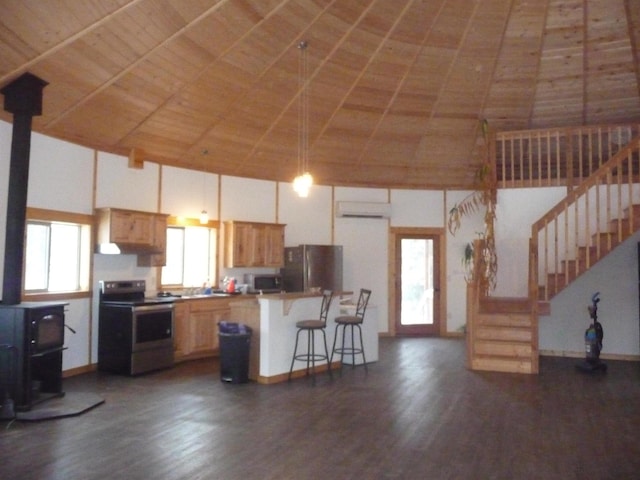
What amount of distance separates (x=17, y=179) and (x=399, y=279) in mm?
7248

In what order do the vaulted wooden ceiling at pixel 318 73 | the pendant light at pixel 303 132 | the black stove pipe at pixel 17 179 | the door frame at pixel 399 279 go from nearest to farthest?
the black stove pipe at pixel 17 179, the vaulted wooden ceiling at pixel 318 73, the pendant light at pixel 303 132, the door frame at pixel 399 279

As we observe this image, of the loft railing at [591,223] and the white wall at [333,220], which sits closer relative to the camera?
the white wall at [333,220]

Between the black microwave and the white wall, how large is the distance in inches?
14.2

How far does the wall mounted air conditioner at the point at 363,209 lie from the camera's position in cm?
1070

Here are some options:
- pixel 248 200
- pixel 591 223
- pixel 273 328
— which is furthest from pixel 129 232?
pixel 591 223

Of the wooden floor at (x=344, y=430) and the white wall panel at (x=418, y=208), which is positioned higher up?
the white wall panel at (x=418, y=208)

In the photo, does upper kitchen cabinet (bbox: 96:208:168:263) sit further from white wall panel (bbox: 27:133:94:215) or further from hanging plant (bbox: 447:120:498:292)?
hanging plant (bbox: 447:120:498:292)

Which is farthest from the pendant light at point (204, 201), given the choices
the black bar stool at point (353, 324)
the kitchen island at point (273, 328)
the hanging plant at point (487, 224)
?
the hanging plant at point (487, 224)

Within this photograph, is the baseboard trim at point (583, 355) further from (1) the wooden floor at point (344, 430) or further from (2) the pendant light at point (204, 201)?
(2) the pendant light at point (204, 201)

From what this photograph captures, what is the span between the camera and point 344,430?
4910 mm

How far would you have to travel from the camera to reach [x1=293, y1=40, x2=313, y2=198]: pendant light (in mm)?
6609

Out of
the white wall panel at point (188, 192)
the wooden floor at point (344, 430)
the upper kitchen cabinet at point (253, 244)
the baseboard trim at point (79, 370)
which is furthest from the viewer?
the upper kitchen cabinet at point (253, 244)

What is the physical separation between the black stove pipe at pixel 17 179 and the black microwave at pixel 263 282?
13.3 ft

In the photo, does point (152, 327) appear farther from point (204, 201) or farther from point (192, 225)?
point (204, 201)
